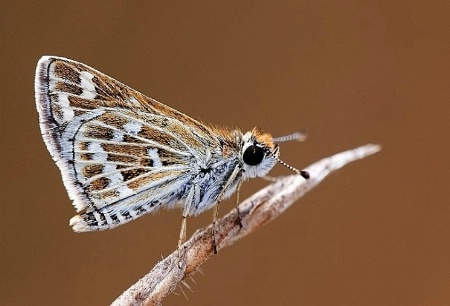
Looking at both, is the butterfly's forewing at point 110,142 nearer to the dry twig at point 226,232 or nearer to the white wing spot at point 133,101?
the white wing spot at point 133,101

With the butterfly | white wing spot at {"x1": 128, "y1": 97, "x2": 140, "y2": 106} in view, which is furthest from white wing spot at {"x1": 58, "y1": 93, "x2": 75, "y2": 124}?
white wing spot at {"x1": 128, "y1": 97, "x2": 140, "y2": 106}

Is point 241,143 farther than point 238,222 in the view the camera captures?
Yes

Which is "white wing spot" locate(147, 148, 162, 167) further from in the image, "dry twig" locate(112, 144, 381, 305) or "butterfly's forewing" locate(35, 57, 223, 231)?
"dry twig" locate(112, 144, 381, 305)

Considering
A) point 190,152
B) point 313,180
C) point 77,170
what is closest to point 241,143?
point 190,152

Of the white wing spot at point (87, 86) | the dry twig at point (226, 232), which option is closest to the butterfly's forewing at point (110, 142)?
the white wing spot at point (87, 86)

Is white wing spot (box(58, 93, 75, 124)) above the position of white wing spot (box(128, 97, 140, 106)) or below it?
below

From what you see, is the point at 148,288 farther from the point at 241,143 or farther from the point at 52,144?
the point at 241,143

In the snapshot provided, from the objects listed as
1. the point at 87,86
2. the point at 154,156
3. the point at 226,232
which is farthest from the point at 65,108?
the point at 226,232

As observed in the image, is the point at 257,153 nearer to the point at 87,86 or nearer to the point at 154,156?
the point at 154,156
